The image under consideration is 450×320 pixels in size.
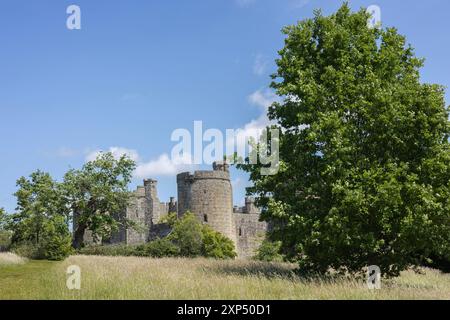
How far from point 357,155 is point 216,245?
3221 cm

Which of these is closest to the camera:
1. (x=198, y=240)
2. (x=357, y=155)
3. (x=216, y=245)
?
(x=357, y=155)

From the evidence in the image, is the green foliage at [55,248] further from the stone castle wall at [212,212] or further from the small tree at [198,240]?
the small tree at [198,240]

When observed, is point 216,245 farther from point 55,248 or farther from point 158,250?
point 55,248

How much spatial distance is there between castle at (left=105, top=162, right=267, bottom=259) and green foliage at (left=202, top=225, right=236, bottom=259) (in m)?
2.29

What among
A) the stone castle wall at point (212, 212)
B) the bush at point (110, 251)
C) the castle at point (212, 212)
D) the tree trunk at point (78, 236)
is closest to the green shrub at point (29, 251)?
the bush at point (110, 251)

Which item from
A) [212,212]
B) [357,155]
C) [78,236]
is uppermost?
[357,155]

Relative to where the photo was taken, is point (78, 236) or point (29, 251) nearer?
point (29, 251)

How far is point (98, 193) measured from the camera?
4425cm

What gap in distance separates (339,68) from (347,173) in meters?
4.18

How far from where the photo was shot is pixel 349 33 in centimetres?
1983

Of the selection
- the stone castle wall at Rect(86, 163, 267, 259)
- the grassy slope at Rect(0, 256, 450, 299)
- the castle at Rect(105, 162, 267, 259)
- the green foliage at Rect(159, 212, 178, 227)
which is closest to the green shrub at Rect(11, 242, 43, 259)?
the stone castle wall at Rect(86, 163, 267, 259)

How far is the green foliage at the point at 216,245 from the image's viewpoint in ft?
157

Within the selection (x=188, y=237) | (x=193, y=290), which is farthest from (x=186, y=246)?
(x=193, y=290)

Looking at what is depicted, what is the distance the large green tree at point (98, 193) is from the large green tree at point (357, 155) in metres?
26.7
